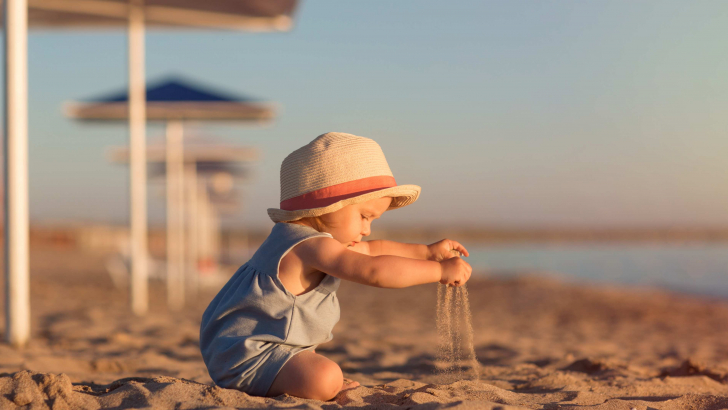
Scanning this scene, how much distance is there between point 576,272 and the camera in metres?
25.9

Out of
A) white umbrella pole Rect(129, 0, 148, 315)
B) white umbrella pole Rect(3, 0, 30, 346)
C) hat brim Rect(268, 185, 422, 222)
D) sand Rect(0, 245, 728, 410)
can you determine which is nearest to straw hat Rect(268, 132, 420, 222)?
hat brim Rect(268, 185, 422, 222)

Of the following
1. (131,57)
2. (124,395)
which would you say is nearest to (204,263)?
(131,57)

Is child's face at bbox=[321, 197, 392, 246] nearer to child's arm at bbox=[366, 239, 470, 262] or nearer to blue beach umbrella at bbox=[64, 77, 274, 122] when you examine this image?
child's arm at bbox=[366, 239, 470, 262]

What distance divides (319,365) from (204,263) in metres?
14.8

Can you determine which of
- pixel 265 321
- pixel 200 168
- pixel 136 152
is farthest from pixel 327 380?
pixel 200 168

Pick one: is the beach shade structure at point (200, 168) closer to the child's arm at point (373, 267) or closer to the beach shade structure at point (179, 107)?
the beach shade structure at point (179, 107)

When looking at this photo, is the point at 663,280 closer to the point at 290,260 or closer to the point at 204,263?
the point at 204,263

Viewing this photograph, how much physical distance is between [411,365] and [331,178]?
2116mm

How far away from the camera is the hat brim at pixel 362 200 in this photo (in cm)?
230

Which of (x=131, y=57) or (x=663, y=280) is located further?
(x=663, y=280)

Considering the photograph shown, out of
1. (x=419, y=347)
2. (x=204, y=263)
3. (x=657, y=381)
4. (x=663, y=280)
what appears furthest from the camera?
(x=663, y=280)

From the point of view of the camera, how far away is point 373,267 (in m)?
2.20

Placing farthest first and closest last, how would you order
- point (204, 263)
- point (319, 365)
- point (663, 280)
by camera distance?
point (663, 280) → point (204, 263) → point (319, 365)

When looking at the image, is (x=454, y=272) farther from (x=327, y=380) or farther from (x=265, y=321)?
(x=265, y=321)
